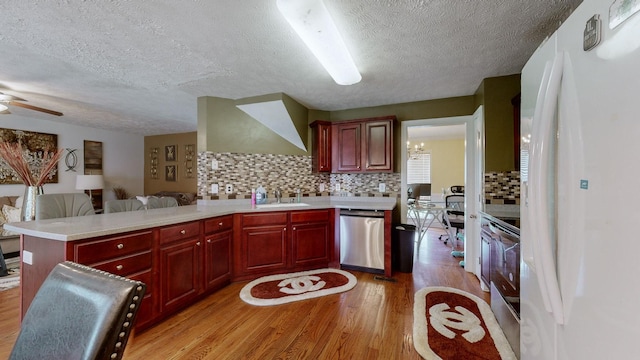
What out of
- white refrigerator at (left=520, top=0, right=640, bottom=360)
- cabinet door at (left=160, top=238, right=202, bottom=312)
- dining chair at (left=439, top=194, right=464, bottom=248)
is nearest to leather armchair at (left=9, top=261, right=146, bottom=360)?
white refrigerator at (left=520, top=0, right=640, bottom=360)

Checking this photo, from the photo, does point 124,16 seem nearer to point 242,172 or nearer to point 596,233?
point 242,172

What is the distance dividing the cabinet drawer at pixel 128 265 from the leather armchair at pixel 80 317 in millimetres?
1013

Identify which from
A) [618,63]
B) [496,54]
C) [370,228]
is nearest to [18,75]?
[370,228]

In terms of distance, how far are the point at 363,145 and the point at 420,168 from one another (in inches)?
164

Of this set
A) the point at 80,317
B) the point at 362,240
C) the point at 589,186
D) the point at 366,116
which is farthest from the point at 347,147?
the point at 80,317

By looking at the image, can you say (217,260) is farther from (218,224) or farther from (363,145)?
(363,145)

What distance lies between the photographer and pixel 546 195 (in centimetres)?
83

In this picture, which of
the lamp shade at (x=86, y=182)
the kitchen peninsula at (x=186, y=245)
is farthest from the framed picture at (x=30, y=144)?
the kitchen peninsula at (x=186, y=245)

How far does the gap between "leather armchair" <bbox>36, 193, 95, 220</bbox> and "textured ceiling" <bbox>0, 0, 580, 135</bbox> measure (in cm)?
127

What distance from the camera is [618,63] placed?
609 mm

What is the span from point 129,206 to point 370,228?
2.72 m

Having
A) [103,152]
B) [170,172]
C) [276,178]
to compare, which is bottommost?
[276,178]

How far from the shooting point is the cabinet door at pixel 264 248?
9.18ft

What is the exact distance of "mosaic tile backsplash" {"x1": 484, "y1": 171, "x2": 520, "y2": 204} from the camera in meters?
2.56
